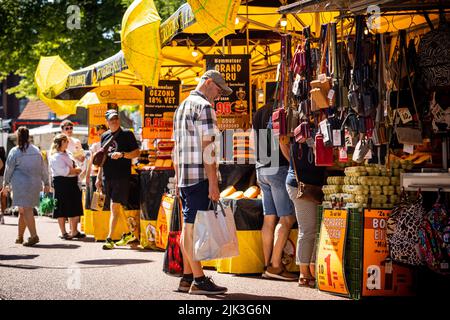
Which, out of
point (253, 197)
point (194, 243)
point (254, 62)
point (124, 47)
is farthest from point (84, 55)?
point (194, 243)

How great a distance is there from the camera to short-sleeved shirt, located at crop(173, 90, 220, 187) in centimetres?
843

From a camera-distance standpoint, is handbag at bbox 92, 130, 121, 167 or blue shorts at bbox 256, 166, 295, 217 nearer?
blue shorts at bbox 256, 166, 295, 217

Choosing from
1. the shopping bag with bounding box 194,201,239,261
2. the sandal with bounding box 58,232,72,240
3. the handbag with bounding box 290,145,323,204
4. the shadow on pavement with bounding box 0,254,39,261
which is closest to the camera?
the shopping bag with bounding box 194,201,239,261

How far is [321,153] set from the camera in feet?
28.0

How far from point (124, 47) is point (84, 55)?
16.5 metres

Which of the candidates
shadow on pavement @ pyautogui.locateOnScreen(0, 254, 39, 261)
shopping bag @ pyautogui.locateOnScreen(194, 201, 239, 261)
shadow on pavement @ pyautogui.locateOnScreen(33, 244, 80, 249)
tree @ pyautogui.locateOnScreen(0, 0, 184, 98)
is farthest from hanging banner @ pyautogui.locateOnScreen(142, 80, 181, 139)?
tree @ pyautogui.locateOnScreen(0, 0, 184, 98)

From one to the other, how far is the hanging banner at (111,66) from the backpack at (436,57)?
726 centimetres

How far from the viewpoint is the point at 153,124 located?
50.7 feet

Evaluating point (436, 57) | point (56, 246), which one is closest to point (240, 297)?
point (436, 57)

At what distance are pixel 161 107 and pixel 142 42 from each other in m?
3.23

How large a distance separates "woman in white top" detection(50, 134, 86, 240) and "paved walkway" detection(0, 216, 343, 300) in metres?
2.03

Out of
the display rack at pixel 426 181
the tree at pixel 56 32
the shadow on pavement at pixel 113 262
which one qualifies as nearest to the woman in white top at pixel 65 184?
the shadow on pavement at pixel 113 262

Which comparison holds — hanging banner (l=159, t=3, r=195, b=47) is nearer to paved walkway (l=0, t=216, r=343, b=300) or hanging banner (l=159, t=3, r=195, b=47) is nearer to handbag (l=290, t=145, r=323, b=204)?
handbag (l=290, t=145, r=323, b=204)
